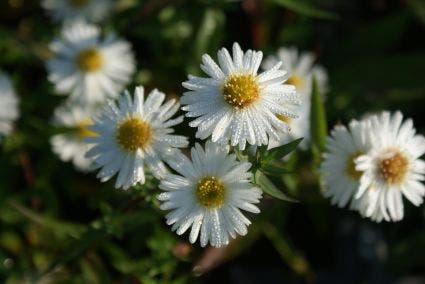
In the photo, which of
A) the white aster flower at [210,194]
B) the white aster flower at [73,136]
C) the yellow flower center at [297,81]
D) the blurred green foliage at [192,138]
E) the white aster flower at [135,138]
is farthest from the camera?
the yellow flower center at [297,81]

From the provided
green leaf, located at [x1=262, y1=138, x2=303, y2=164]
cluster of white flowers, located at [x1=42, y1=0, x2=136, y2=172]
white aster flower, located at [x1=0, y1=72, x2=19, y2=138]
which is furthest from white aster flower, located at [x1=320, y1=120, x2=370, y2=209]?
white aster flower, located at [x1=0, y1=72, x2=19, y2=138]

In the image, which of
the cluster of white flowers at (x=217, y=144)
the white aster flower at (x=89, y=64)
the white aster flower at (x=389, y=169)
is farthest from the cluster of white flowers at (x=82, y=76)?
the white aster flower at (x=389, y=169)

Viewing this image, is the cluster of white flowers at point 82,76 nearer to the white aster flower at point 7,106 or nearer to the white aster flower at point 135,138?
the white aster flower at point 7,106

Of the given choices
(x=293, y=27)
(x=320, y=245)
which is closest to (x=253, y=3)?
(x=293, y=27)

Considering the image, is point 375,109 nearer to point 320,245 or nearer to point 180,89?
point 320,245

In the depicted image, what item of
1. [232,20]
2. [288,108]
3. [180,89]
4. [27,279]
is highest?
[232,20]

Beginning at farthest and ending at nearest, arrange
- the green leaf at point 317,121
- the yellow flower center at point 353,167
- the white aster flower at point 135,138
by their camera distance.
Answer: the green leaf at point 317,121, the yellow flower center at point 353,167, the white aster flower at point 135,138

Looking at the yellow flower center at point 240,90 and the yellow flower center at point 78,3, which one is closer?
the yellow flower center at point 240,90
